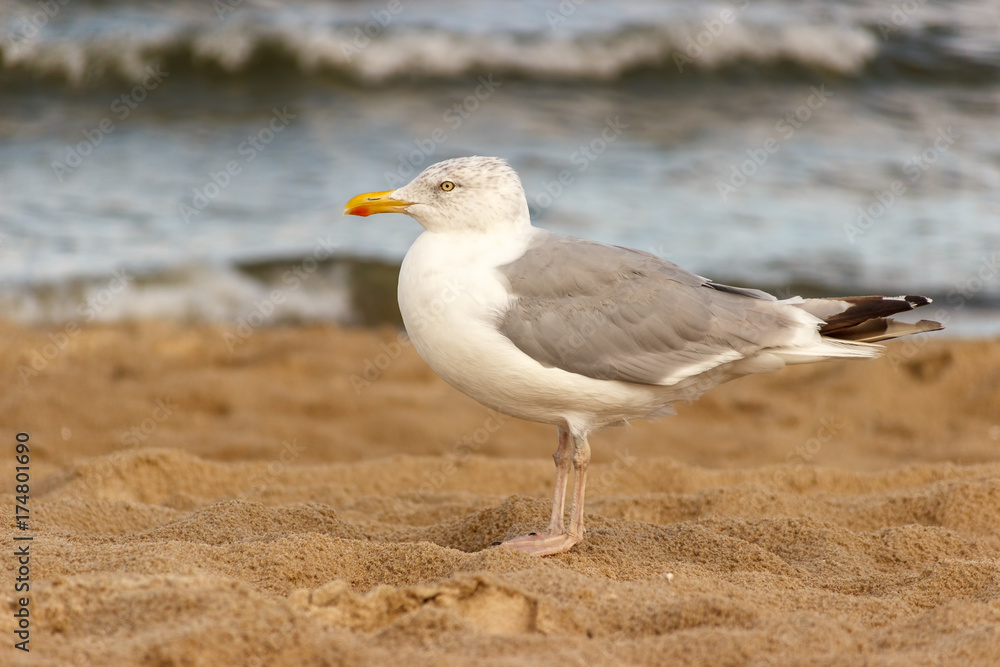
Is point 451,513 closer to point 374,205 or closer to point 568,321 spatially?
point 568,321

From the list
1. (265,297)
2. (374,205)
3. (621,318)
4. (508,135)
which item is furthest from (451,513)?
(508,135)

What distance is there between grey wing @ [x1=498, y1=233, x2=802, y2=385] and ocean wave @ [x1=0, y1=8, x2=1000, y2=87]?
1196 centimetres

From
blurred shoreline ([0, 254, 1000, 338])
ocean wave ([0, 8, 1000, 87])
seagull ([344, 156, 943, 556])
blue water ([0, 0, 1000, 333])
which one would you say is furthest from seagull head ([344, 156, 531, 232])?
ocean wave ([0, 8, 1000, 87])

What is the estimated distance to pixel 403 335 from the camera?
8688 mm

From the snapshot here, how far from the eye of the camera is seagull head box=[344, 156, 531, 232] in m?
3.91

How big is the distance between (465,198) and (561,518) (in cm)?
136

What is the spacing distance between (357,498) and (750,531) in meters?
2.00

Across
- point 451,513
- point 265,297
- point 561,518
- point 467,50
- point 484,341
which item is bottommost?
point 265,297

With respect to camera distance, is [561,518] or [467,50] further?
[467,50]

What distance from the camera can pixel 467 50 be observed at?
15656 millimetres

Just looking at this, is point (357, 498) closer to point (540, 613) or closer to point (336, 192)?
point (540, 613)

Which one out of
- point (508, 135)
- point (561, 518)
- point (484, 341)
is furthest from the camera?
point (508, 135)

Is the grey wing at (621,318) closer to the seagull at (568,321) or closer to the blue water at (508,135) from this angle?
the seagull at (568,321)

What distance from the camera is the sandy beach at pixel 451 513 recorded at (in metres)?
2.61
